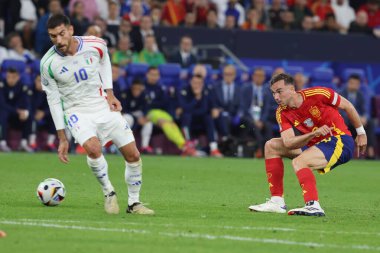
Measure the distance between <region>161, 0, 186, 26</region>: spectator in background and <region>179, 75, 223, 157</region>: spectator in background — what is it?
2757 mm

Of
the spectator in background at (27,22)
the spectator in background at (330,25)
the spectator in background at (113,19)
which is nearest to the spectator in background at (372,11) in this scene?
the spectator in background at (330,25)

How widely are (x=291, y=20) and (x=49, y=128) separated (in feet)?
25.2

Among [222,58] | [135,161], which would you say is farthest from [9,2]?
[135,161]

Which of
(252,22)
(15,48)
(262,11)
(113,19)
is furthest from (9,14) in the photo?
(262,11)

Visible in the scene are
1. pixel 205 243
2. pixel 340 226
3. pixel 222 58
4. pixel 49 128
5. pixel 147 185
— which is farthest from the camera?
pixel 222 58

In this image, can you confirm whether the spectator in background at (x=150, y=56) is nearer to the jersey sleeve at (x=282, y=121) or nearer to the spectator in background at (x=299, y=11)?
the spectator in background at (x=299, y=11)

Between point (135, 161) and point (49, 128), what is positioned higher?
point (135, 161)

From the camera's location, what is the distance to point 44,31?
2248 centimetres

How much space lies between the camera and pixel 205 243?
849cm

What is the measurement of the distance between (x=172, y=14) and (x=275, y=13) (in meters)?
3.10

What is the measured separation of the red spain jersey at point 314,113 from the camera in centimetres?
1148

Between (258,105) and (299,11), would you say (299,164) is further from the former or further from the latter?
(299,11)

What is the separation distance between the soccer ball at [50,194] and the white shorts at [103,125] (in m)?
0.89

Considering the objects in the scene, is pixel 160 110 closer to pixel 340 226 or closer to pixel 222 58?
pixel 222 58
